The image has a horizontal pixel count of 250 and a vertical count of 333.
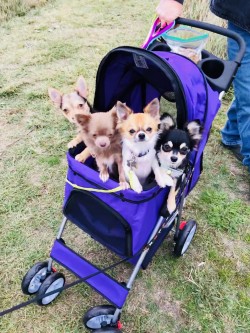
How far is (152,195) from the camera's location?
1.77 metres

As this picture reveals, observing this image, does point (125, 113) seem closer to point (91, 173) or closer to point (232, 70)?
point (91, 173)

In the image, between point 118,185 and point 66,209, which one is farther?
point 66,209

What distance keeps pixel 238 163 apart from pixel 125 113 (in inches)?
72.8

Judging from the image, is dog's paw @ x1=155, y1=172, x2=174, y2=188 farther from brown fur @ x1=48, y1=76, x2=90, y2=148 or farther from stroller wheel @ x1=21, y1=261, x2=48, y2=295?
stroller wheel @ x1=21, y1=261, x2=48, y2=295

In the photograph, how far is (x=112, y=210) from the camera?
182cm

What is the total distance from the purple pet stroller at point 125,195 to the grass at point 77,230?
0.20 m

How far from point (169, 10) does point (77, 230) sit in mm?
1652

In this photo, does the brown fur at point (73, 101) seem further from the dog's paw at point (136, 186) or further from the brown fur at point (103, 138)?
the dog's paw at point (136, 186)

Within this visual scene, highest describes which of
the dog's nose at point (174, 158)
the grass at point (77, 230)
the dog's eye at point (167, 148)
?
the dog's eye at point (167, 148)

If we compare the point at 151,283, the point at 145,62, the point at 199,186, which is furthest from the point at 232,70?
the point at 151,283

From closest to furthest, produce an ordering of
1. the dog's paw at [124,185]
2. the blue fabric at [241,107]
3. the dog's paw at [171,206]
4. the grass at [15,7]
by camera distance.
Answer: the dog's paw at [124,185], the dog's paw at [171,206], the blue fabric at [241,107], the grass at [15,7]

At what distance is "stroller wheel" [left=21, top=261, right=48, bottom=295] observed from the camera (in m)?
2.17

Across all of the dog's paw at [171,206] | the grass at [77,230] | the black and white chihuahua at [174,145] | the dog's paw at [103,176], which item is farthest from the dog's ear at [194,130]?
the grass at [77,230]

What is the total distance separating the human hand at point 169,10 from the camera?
2.26 m
